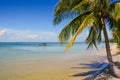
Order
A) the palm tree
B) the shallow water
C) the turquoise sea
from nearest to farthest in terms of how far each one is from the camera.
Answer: the palm tree, the shallow water, the turquoise sea

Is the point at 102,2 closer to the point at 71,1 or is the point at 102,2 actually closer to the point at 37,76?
the point at 71,1

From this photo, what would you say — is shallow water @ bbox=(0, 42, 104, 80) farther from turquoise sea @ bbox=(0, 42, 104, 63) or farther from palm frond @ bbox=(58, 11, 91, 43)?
palm frond @ bbox=(58, 11, 91, 43)

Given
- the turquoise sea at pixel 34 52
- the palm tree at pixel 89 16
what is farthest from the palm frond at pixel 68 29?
the turquoise sea at pixel 34 52

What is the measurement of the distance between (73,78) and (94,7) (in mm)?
3781

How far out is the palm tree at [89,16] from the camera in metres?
8.56

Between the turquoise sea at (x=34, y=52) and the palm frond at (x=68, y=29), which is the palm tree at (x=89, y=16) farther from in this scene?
the turquoise sea at (x=34, y=52)

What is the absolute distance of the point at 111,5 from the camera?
8.86 m

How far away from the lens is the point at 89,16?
28.6 feet

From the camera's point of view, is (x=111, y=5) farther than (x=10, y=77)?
No

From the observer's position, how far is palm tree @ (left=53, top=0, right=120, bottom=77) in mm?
8562

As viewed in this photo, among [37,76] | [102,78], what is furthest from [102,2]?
[37,76]

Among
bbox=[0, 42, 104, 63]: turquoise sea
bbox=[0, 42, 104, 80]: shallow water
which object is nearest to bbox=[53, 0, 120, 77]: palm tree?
bbox=[0, 42, 104, 80]: shallow water

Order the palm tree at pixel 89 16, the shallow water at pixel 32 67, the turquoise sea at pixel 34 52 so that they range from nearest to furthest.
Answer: the palm tree at pixel 89 16
the shallow water at pixel 32 67
the turquoise sea at pixel 34 52

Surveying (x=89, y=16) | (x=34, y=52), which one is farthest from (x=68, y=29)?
(x=34, y=52)
